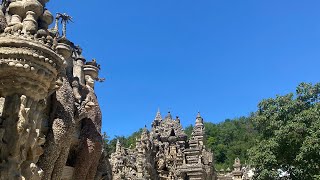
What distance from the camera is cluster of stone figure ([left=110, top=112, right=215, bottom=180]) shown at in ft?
69.8

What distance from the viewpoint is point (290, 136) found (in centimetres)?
1703

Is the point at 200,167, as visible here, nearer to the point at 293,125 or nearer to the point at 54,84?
the point at 293,125

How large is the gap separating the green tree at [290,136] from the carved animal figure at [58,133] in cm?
1154

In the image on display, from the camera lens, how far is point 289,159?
17469 mm

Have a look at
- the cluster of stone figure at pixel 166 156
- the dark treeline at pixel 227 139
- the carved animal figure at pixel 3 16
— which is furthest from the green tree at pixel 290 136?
the dark treeline at pixel 227 139

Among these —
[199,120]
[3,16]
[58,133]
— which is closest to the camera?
[3,16]

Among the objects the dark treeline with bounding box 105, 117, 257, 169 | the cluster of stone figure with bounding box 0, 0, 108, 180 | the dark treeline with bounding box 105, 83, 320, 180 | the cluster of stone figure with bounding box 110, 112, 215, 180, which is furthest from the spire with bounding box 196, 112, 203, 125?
the dark treeline with bounding box 105, 117, 257, 169

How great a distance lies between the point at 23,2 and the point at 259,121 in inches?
583

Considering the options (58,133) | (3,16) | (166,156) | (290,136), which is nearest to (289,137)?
(290,136)

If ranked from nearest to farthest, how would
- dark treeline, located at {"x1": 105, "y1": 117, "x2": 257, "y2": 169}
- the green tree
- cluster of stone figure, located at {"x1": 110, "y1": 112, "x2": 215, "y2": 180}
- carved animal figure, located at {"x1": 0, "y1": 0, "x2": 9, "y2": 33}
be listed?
carved animal figure, located at {"x1": 0, "y1": 0, "x2": 9, "y2": 33}
the green tree
cluster of stone figure, located at {"x1": 110, "y1": 112, "x2": 215, "y2": 180}
dark treeline, located at {"x1": 105, "y1": 117, "x2": 257, "y2": 169}

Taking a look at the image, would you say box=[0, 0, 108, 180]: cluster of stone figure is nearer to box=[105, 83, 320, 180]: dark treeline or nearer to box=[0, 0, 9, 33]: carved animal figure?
box=[0, 0, 9, 33]: carved animal figure

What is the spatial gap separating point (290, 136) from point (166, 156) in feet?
33.0

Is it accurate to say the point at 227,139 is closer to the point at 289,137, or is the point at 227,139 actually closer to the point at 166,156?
the point at 166,156

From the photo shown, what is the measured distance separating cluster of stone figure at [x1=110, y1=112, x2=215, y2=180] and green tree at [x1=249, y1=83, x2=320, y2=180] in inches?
241
